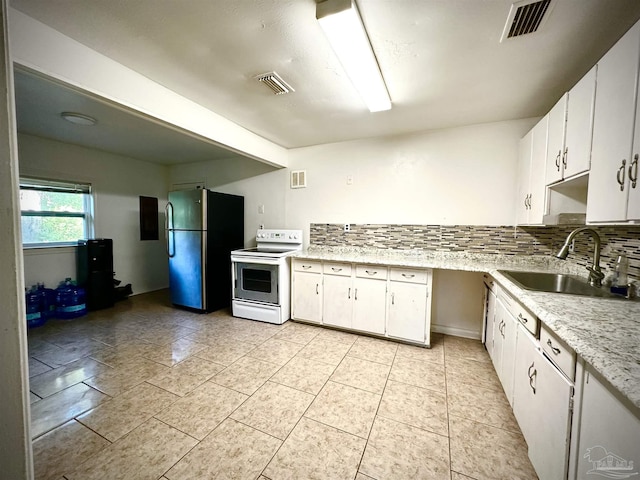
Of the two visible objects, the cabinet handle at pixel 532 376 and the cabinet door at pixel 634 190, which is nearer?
the cabinet door at pixel 634 190

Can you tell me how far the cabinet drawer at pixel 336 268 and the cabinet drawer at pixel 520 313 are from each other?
1460 mm

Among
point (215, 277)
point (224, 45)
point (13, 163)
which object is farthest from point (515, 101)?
point (215, 277)

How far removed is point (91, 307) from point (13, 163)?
3.86m

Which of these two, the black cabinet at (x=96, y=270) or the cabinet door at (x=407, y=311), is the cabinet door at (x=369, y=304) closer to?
the cabinet door at (x=407, y=311)

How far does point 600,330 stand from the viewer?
0.97 metres

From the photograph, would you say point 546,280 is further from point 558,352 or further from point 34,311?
point 34,311

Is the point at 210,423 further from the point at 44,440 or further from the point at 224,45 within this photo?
the point at 224,45

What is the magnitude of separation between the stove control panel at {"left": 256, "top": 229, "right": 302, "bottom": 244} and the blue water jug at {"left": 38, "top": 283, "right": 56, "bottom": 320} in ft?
9.16

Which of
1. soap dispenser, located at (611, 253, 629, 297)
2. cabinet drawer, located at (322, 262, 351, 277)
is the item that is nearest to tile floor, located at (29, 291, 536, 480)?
cabinet drawer, located at (322, 262, 351, 277)

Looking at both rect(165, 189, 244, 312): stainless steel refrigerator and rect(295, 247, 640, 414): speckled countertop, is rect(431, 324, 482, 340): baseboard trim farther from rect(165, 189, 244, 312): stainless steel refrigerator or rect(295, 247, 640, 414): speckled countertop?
rect(165, 189, 244, 312): stainless steel refrigerator

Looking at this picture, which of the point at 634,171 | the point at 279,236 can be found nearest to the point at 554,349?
the point at 634,171

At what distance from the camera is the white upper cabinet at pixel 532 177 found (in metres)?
2.00

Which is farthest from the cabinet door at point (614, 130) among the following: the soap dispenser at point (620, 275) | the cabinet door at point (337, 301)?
the cabinet door at point (337, 301)

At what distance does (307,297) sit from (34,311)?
338 centimetres
